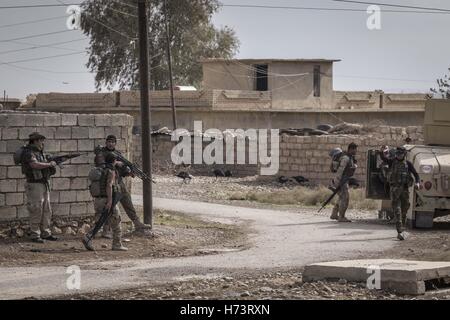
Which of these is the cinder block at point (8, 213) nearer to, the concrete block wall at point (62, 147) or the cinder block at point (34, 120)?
the concrete block wall at point (62, 147)

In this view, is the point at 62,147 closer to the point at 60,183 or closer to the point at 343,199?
the point at 60,183

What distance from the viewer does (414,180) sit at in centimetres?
1806

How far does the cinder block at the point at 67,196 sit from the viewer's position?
17.0 metres

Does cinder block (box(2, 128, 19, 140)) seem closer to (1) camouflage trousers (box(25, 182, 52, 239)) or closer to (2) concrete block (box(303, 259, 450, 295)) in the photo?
(1) camouflage trousers (box(25, 182, 52, 239))

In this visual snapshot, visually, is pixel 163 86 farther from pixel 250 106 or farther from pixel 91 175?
pixel 91 175

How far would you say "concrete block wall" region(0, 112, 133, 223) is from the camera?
636 inches

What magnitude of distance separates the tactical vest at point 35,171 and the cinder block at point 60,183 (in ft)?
3.41

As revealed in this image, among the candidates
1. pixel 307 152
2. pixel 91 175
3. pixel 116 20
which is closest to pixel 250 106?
pixel 307 152

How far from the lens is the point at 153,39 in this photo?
2830 inches

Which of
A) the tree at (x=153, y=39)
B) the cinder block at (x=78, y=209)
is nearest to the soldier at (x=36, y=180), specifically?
the cinder block at (x=78, y=209)

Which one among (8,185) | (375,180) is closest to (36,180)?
(8,185)

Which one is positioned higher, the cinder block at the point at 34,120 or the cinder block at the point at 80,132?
the cinder block at the point at 34,120

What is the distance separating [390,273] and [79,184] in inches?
288
